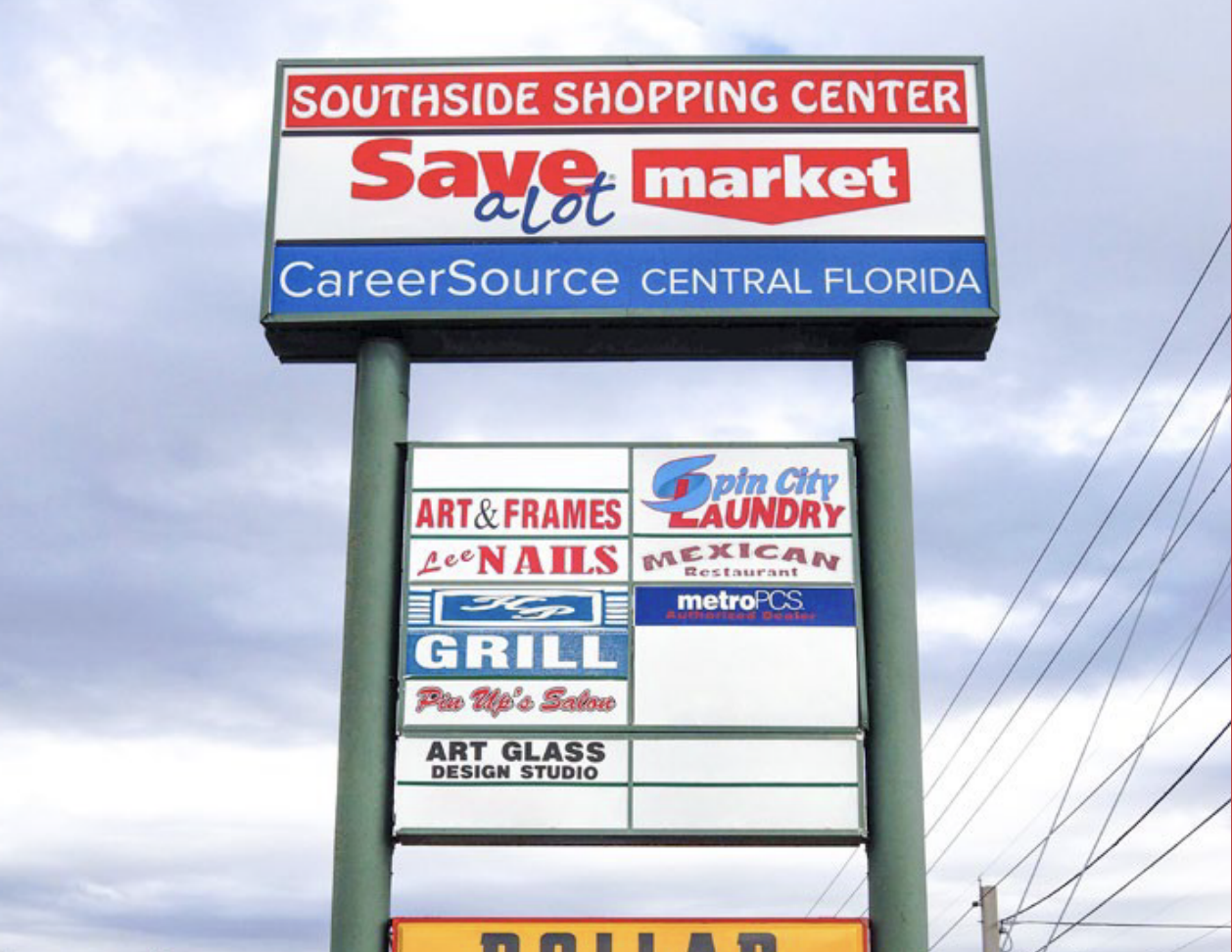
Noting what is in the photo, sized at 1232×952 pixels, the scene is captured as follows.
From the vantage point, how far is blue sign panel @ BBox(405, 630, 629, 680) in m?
14.2

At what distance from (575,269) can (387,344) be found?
161 cm

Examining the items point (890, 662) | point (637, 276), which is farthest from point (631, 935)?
point (637, 276)

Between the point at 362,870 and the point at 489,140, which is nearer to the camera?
the point at 362,870

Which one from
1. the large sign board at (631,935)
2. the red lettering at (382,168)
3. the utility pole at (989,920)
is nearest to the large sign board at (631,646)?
the large sign board at (631,935)

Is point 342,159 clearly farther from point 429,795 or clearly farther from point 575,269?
point 429,795

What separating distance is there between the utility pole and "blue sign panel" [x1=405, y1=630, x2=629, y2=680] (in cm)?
2550

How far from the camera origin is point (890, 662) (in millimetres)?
14188

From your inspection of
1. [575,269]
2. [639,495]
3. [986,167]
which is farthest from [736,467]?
[986,167]

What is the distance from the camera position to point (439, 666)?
46.7 ft

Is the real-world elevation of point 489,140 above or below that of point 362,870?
above

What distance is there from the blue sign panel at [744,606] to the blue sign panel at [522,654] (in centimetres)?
33

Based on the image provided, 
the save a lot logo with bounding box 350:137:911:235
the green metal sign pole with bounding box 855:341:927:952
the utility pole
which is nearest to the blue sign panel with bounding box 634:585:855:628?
the green metal sign pole with bounding box 855:341:927:952

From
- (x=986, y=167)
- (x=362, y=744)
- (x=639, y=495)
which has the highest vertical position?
(x=986, y=167)

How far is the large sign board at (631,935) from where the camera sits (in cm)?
1363
